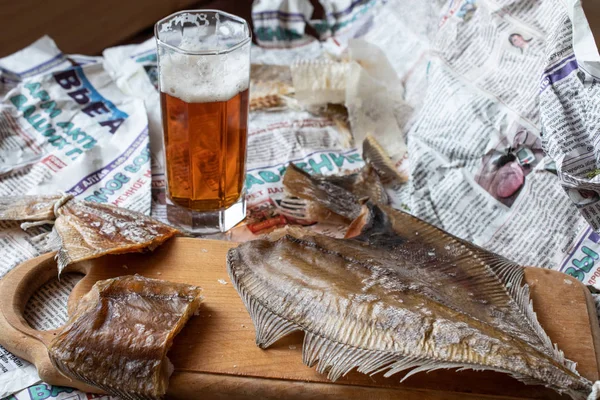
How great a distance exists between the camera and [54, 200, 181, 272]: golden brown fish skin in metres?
1.21

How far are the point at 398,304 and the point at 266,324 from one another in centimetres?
22

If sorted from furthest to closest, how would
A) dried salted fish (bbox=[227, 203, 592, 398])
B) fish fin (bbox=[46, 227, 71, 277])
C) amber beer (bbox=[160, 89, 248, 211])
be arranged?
amber beer (bbox=[160, 89, 248, 211]) → fish fin (bbox=[46, 227, 71, 277]) → dried salted fish (bbox=[227, 203, 592, 398])

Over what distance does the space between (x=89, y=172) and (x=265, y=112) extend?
0.56 meters

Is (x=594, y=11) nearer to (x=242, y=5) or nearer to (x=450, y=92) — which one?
(x=450, y=92)

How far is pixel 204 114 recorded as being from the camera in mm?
1336

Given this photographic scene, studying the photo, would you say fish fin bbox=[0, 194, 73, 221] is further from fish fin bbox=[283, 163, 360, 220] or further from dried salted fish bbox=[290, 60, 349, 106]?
dried salted fish bbox=[290, 60, 349, 106]

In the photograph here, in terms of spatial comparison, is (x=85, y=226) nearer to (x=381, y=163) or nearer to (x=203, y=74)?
(x=203, y=74)

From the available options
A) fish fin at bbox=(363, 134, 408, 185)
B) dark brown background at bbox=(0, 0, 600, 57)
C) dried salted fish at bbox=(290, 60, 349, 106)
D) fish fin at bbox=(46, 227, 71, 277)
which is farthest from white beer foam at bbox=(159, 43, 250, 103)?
dark brown background at bbox=(0, 0, 600, 57)

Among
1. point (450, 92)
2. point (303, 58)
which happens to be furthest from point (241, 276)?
point (303, 58)

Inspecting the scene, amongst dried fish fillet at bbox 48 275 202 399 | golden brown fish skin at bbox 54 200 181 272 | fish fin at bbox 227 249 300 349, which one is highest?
fish fin at bbox 227 249 300 349

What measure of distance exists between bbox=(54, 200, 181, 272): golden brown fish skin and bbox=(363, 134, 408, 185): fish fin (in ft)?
1.95

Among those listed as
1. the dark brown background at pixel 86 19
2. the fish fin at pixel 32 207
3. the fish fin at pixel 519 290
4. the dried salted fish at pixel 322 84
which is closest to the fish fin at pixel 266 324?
the fish fin at pixel 519 290

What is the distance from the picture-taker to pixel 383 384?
100 cm

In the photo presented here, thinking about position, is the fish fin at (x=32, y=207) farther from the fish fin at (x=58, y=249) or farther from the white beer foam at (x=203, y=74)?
the white beer foam at (x=203, y=74)
